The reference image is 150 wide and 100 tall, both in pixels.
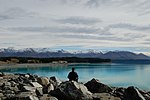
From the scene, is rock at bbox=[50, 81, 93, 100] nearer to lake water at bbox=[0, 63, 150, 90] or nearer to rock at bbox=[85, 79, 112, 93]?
rock at bbox=[85, 79, 112, 93]

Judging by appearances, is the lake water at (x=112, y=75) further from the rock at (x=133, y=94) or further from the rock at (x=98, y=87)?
the rock at (x=133, y=94)

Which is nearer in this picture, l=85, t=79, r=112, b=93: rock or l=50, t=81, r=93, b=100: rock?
l=50, t=81, r=93, b=100: rock

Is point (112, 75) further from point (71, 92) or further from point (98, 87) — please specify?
point (71, 92)

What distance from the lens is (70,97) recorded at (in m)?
14.5

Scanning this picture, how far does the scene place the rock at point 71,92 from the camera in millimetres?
14414

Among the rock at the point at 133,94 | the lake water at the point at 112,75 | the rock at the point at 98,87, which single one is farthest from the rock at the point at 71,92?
the lake water at the point at 112,75

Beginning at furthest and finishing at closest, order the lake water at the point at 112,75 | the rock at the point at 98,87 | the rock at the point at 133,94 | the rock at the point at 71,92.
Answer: the lake water at the point at 112,75
the rock at the point at 98,87
the rock at the point at 133,94
the rock at the point at 71,92

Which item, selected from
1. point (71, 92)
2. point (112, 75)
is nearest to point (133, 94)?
point (71, 92)

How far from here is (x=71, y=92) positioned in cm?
1463

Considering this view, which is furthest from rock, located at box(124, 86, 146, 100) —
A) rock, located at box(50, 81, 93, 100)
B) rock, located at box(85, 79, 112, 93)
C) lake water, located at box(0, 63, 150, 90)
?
lake water, located at box(0, 63, 150, 90)

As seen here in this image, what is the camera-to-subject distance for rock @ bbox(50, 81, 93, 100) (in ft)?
47.3

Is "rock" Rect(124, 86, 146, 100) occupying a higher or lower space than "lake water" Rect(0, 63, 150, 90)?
higher

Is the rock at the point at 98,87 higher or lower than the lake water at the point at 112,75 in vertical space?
higher

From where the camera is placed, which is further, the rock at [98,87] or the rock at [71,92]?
the rock at [98,87]
